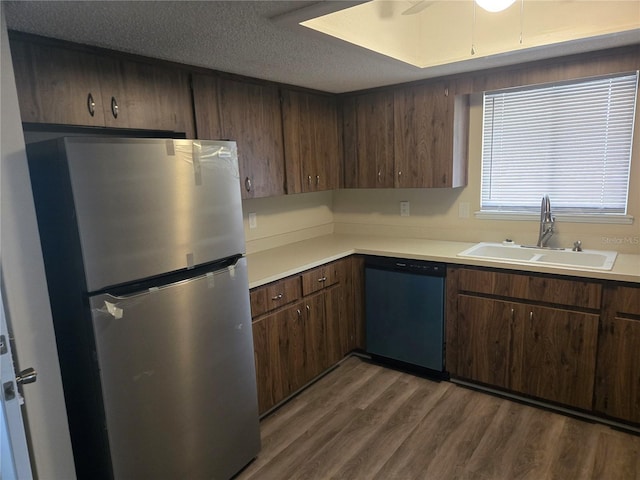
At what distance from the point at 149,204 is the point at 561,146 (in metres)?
2.61

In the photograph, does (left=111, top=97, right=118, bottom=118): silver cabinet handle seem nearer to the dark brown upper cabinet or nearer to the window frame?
the dark brown upper cabinet

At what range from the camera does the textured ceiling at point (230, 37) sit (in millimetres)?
1493

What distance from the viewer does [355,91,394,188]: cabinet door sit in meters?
3.20

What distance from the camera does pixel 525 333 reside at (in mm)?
2525

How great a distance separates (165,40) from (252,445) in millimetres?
2009

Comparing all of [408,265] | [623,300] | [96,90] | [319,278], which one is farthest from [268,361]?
[623,300]

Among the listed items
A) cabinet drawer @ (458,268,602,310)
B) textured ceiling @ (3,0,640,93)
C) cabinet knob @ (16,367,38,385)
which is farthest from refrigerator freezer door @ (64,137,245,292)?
cabinet drawer @ (458,268,602,310)

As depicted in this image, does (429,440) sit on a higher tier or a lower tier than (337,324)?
lower

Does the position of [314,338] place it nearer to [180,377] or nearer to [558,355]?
[180,377]

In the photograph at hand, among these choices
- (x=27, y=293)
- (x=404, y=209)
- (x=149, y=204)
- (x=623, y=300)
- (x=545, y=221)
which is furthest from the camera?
(x=404, y=209)

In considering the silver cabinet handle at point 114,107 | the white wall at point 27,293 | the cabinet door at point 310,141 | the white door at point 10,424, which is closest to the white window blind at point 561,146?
the cabinet door at point 310,141

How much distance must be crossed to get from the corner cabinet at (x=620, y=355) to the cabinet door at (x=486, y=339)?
459 millimetres

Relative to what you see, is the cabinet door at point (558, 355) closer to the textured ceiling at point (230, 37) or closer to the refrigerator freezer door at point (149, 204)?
the textured ceiling at point (230, 37)

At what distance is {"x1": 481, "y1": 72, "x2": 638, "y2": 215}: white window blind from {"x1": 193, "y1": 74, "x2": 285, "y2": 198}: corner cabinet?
1.53 m
